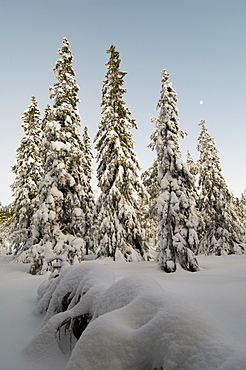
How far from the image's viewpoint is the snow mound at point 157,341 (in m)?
1.38

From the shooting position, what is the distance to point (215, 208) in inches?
798

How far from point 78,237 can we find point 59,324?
388 inches

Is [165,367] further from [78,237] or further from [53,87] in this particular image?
[53,87]

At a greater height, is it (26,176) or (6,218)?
(26,176)

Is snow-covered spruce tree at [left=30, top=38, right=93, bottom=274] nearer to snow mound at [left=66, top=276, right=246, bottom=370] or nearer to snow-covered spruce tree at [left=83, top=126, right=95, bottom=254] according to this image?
snow-covered spruce tree at [left=83, top=126, right=95, bottom=254]

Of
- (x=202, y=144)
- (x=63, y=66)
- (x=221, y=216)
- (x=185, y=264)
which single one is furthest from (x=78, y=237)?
(x=202, y=144)

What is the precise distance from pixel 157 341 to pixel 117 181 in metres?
13.3

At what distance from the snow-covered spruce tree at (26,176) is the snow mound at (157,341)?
16.5 metres

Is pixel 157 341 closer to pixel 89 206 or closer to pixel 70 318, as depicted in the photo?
pixel 70 318

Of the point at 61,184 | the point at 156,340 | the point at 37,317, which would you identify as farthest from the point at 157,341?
the point at 61,184

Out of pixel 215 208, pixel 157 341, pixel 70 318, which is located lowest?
pixel 70 318

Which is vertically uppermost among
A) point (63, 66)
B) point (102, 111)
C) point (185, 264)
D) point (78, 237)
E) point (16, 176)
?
point (63, 66)

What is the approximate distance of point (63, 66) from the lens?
14.3 m

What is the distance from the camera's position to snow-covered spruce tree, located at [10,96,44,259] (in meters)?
17.7
